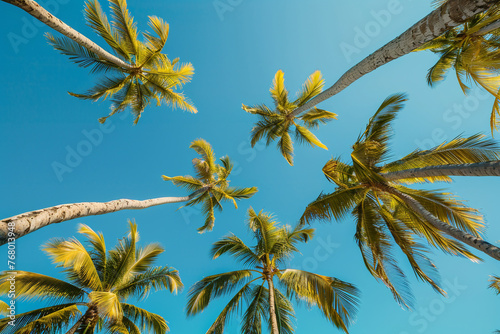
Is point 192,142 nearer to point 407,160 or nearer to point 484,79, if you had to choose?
point 407,160

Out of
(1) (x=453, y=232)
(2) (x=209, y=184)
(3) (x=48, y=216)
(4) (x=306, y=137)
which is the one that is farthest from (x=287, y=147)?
(3) (x=48, y=216)

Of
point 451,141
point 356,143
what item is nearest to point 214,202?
point 356,143

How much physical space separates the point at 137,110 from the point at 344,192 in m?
10.1

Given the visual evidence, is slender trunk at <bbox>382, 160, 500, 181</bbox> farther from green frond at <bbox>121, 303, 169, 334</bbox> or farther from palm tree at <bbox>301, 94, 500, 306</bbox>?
green frond at <bbox>121, 303, 169, 334</bbox>

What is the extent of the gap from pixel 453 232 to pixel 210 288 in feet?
23.0

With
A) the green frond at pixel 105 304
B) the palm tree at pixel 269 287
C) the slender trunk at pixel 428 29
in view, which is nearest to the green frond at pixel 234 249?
the palm tree at pixel 269 287

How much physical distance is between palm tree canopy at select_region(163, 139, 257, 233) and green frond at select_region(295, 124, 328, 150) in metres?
4.11

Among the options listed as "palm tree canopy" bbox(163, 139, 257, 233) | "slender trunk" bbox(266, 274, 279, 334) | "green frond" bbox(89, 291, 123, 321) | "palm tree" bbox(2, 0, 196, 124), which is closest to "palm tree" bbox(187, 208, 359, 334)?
"slender trunk" bbox(266, 274, 279, 334)

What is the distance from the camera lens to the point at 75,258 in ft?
18.1

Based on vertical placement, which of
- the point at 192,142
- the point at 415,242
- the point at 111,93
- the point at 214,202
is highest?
the point at 111,93

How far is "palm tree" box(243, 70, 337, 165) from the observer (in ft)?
37.3

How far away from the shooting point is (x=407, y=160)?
645cm

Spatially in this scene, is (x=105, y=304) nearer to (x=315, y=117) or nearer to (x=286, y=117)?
(x=286, y=117)

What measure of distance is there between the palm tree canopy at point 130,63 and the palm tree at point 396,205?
7285 millimetres
